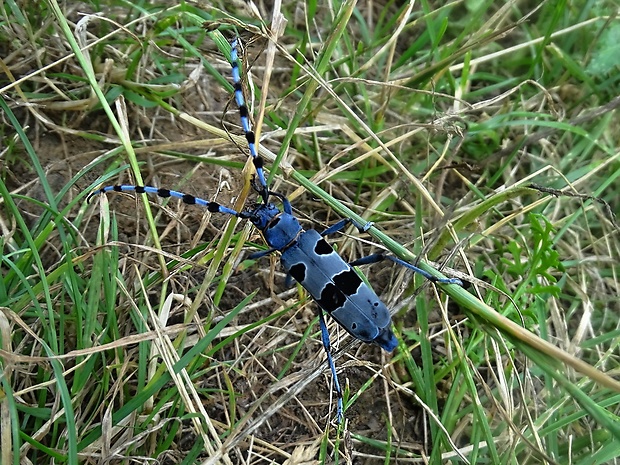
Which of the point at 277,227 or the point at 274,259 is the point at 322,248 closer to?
the point at 277,227

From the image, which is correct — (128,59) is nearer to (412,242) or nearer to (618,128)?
(412,242)

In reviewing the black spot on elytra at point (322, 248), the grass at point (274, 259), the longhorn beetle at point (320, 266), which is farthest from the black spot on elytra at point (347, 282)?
the grass at point (274, 259)

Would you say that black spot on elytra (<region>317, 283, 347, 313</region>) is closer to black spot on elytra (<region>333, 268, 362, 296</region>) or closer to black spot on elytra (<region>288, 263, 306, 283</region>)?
black spot on elytra (<region>333, 268, 362, 296</region>)

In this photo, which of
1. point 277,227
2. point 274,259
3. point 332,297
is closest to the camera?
point 332,297

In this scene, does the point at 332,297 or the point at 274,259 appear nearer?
the point at 332,297

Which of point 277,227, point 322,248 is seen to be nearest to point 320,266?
point 322,248

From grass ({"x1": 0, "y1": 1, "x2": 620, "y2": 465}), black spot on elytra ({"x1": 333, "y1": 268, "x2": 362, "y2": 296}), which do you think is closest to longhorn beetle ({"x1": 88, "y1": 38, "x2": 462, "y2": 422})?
black spot on elytra ({"x1": 333, "y1": 268, "x2": 362, "y2": 296})

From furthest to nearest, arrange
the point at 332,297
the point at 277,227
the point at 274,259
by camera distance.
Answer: the point at 274,259 < the point at 277,227 < the point at 332,297
